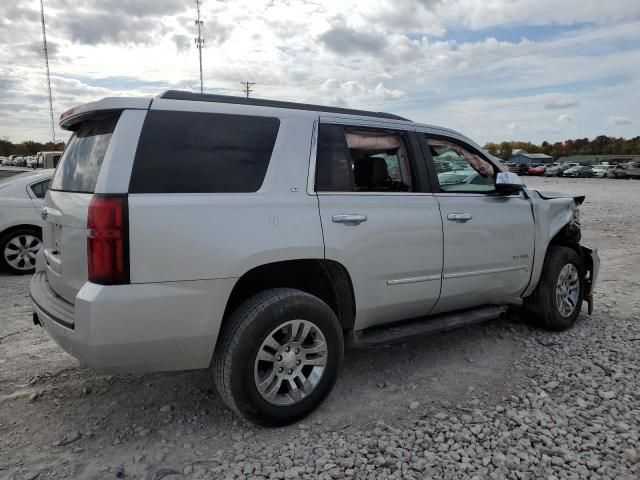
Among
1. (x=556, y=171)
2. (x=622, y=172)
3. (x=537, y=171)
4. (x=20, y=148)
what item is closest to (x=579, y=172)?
(x=556, y=171)

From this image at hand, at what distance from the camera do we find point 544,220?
4.58 metres

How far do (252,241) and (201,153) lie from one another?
0.57 m

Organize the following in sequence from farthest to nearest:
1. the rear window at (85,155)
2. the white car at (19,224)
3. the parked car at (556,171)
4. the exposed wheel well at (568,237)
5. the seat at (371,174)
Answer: the parked car at (556,171)
the white car at (19,224)
the exposed wheel well at (568,237)
the seat at (371,174)
the rear window at (85,155)

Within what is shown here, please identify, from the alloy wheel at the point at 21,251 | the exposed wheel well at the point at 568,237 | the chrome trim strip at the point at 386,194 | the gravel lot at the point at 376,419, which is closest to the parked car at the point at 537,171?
the exposed wheel well at the point at 568,237

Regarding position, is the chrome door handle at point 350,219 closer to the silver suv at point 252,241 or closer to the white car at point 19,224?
the silver suv at point 252,241

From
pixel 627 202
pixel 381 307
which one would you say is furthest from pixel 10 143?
pixel 381 307

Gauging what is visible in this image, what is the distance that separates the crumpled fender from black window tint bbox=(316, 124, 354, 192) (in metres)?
2.03

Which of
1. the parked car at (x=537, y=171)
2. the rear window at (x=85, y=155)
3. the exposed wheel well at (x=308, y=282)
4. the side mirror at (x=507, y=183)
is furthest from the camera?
the parked car at (x=537, y=171)

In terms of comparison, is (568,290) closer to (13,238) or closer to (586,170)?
(13,238)

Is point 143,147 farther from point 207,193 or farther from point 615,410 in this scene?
point 615,410

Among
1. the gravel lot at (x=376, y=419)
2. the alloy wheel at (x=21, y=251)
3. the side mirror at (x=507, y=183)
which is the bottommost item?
the gravel lot at (x=376, y=419)

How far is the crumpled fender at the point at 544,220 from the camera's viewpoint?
4508mm

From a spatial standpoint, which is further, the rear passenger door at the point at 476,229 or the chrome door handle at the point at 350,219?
the rear passenger door at the point at 476,229

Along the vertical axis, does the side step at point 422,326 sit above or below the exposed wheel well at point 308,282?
below
